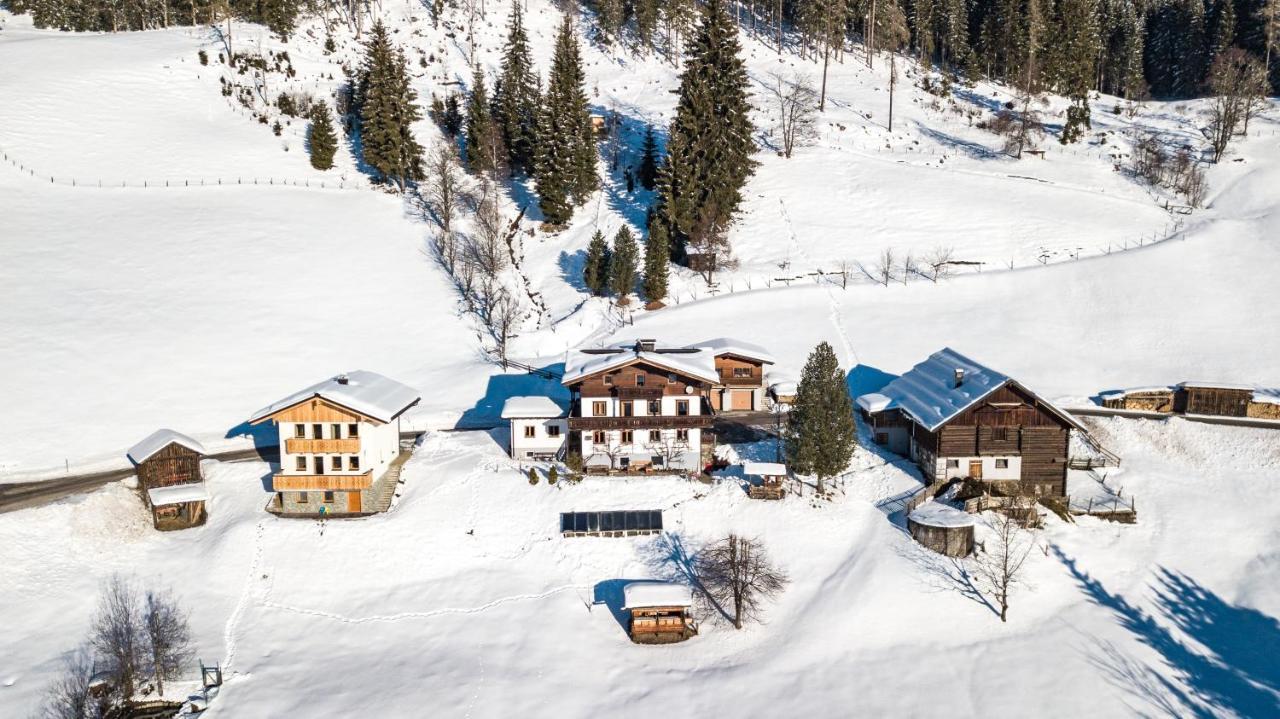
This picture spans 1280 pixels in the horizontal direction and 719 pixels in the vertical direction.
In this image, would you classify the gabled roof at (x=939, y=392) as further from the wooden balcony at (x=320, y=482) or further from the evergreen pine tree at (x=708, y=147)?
the wooden balcony at (x=320, y=482)

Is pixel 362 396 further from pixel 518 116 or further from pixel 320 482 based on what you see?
pixel 518 116


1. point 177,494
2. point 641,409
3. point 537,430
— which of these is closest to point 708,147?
point 641,409

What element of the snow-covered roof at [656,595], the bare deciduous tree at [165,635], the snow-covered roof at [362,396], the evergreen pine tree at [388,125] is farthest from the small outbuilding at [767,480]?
the evergreen pine tree at [388,125]

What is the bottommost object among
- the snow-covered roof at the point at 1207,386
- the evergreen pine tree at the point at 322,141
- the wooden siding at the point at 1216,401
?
the wooden siding at the point at 1216,401

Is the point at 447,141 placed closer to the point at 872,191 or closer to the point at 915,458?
the point at 872,191

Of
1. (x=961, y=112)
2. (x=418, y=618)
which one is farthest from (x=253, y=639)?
(x=961, y=112)
